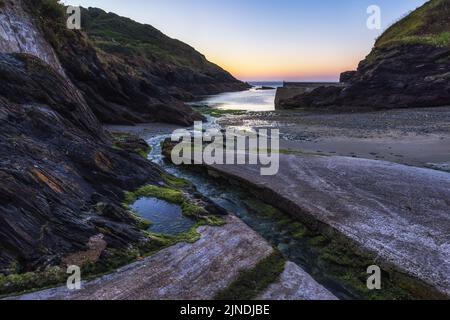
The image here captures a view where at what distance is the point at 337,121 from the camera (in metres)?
48.0

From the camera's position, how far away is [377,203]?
1616cm

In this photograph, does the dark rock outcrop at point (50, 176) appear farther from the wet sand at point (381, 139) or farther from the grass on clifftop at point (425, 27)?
the grass on clifftop at point (425, 27)

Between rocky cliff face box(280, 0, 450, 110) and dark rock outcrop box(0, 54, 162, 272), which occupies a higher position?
rocky cliff face box(280, 0, 450, 110)

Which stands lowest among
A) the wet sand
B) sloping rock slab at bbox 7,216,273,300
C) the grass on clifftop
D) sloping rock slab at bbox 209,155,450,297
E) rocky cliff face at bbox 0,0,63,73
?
sloping rock slab at bbox 7,216,273,300

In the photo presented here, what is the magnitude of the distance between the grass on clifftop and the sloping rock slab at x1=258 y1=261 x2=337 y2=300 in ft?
225

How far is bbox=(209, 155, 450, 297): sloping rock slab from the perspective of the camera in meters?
12.0

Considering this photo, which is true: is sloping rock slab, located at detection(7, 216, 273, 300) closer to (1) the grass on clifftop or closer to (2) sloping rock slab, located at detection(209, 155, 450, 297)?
(2) sloping rock slab, located at detection(209, 155, 450, 297)

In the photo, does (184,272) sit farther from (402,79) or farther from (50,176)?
(402,79)

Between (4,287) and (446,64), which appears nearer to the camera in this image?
(4,287)

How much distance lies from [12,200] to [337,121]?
42.5 m

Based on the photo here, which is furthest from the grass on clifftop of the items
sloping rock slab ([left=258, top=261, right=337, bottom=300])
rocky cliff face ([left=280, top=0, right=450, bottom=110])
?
sloping rock slab ([left=258, top=261, right=337, bottom=300])
